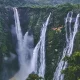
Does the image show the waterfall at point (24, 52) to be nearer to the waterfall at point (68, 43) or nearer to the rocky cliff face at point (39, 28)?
the rocky cliff face at point (39, 28)

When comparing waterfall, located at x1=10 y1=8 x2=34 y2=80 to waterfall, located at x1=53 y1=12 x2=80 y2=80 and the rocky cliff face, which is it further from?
waterfall, located at x1=53 y1=12 x2=80 y2=80

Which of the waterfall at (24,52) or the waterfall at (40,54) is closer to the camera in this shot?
the waterfall at (40,54)

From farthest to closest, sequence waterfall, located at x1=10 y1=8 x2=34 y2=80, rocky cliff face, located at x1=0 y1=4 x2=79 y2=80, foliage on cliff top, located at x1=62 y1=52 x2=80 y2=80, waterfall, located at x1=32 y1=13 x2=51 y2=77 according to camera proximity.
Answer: waterfall, located at x1=10 y1=8 x2=34 y2=80 → waterfall, located at x1=32 y1=13 x2=51 y2=77 → rocky cliff face, located at x1=0 y1=4 x2=79 y2=80 → foliage on cliff top, located at x1=62 y1=52 x2=80 y2=80

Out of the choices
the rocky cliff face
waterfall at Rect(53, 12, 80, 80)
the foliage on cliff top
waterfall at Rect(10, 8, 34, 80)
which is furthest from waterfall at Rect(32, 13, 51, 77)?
the foliage on cliff top

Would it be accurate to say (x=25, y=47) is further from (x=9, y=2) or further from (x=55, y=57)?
(x=9, y=2)

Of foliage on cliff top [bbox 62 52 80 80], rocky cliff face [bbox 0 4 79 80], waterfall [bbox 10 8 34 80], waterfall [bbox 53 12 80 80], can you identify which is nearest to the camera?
foliage on cliff top [bbox 62 52 80 80]

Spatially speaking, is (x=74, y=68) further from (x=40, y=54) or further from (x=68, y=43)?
(x=40, y=54)

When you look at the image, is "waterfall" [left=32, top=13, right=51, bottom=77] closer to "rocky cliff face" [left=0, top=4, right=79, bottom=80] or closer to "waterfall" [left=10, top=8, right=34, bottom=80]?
"rocky cliff face" [left=0, top=4, right=79, bottom=80]

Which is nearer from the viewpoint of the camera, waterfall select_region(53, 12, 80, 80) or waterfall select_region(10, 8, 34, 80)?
waterfall select_region(53, 12, 80, 80)

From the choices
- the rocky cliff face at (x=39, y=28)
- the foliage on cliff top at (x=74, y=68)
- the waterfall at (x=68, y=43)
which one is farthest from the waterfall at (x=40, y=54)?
the foliage on cliff top at (x=74, y=68)
